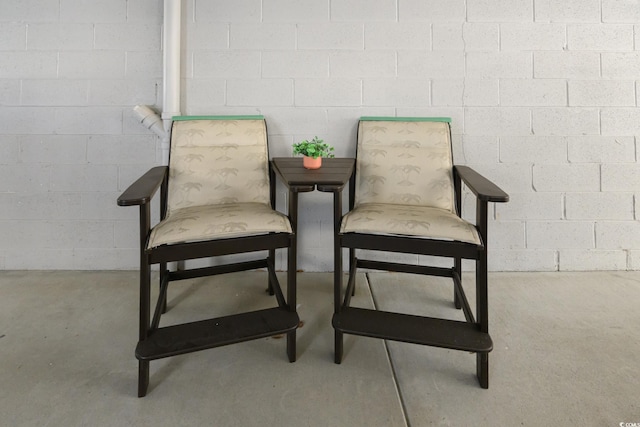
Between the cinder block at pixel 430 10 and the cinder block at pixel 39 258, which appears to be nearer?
the cinder block at pixel 430 10

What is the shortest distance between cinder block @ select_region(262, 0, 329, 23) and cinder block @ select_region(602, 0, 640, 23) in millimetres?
1621

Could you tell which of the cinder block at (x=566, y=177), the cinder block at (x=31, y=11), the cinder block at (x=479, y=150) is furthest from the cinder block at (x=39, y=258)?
the cinder block at (x=566, y=177)

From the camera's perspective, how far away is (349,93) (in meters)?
2.09

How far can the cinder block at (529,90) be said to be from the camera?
2.08 meters

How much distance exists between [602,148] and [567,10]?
0.83 m

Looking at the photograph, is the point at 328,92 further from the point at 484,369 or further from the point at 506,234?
the point at 484,369

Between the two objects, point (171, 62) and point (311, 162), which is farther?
point (171, 62)

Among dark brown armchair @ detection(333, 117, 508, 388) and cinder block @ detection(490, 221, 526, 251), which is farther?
cinder block @ detection(490, 221, 526, 251)

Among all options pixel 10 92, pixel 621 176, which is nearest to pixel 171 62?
pixel 10 92

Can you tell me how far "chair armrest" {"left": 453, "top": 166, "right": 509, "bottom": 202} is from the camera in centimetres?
124

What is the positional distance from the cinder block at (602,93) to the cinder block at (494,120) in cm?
30

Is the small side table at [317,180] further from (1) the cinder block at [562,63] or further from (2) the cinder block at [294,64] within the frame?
(1) the cinder block at [562,63]

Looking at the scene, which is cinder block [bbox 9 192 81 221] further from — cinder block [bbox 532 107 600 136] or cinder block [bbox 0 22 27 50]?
cinder block [bbox 532 107 600 136]

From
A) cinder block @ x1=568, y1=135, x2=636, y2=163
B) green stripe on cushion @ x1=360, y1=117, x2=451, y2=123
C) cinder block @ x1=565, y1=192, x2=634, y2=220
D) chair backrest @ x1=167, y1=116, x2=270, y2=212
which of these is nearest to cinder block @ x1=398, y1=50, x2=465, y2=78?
green stripe on cushion @ x1=360, y1=117, x2=451, y2=123
